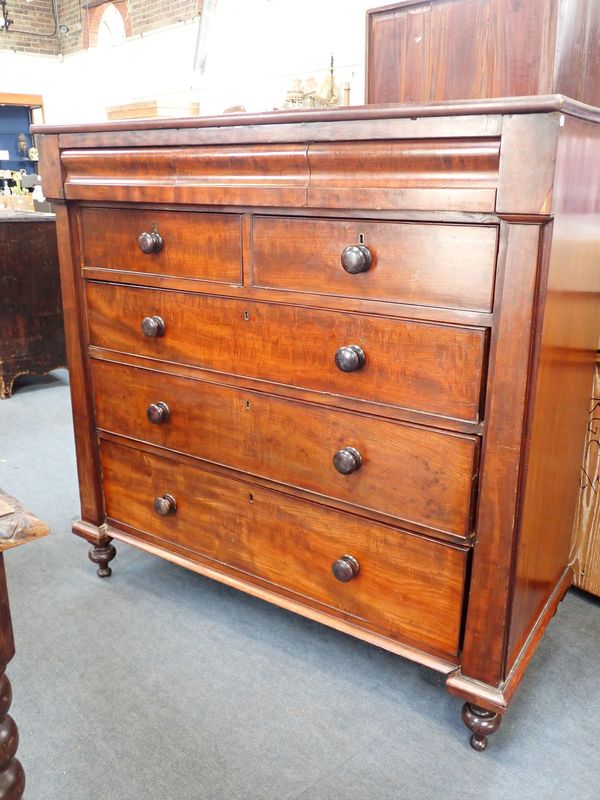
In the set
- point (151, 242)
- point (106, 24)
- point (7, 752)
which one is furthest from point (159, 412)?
point (106, 24)

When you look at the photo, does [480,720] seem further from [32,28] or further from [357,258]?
[32,28]

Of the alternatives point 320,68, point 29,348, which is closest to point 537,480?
point 320,68

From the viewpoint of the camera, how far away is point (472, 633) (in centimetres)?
142

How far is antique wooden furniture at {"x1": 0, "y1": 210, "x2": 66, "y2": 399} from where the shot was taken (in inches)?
152

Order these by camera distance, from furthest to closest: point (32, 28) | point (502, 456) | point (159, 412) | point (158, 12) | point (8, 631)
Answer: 1. point (32, 28)
2. point (158, 12)
3. point (159, 412)
4. point (502, 456)
5. point (8, 631)

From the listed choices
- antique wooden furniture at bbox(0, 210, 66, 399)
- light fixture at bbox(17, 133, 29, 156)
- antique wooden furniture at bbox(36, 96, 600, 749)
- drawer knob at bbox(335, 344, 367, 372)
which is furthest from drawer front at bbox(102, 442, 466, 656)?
light fixture at bbox(17, 133, 29, 156)

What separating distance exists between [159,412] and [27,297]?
2538mm

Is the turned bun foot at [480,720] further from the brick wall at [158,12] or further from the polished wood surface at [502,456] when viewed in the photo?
the brick wall at [158,12]

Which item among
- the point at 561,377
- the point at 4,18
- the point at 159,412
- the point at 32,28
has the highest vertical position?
the point at 4,18

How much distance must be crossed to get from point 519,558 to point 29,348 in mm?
3386

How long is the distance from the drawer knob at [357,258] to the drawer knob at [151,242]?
0.55 m

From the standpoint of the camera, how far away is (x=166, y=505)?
6.19 ft

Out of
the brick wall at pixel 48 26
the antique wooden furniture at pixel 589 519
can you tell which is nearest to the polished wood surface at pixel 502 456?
the antique wooden furniture at pixel 589 519

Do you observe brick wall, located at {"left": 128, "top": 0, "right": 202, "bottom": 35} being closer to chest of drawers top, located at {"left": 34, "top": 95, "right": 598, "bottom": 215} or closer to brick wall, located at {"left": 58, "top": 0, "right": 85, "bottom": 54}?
brick wall, located at {"left": 58, "top": 0, "right": 85, "bottom": 54}
